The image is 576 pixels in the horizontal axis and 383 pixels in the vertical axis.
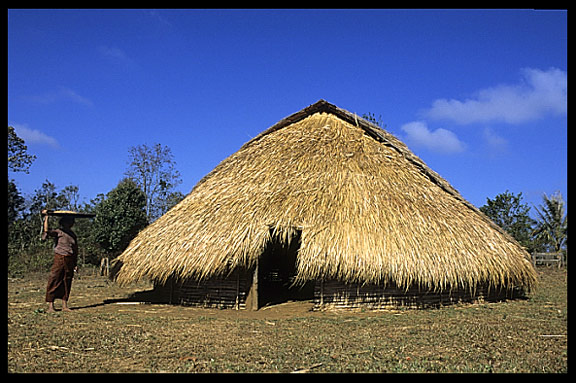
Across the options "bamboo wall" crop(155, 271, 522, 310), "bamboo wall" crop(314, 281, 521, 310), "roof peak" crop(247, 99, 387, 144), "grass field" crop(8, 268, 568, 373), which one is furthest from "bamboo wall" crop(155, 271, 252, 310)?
"roof peak" crop(247, 99, 387, 144)

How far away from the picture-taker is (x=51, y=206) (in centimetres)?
3028

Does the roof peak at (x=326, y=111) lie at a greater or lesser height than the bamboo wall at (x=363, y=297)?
greater

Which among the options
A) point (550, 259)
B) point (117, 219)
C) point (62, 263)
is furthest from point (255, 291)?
point (550, 259)

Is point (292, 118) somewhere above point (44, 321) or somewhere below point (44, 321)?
above

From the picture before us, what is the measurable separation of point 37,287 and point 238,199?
6661mm

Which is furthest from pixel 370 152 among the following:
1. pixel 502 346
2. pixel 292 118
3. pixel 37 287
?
pixel 37 287

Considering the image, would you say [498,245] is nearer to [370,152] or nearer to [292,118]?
[370,152]

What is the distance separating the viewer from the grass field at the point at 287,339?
13.8 feet

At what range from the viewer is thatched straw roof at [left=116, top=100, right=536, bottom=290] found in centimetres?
761

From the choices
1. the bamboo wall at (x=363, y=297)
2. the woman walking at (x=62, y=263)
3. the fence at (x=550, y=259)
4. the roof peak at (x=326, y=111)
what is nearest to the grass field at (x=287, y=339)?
the bamboo wall at (x=363, y=297)

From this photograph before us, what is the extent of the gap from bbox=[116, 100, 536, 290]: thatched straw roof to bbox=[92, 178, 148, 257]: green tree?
26.0ft

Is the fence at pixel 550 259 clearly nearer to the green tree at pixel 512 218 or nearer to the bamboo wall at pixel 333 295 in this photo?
the green tree at pixel 512 218

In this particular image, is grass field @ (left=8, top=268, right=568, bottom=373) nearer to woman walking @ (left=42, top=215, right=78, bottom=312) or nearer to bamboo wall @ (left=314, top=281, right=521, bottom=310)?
bamboo wall @ (left=314, top=281, right=521, bottom=310)

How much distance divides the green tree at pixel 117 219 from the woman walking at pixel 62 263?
31.4 feet
